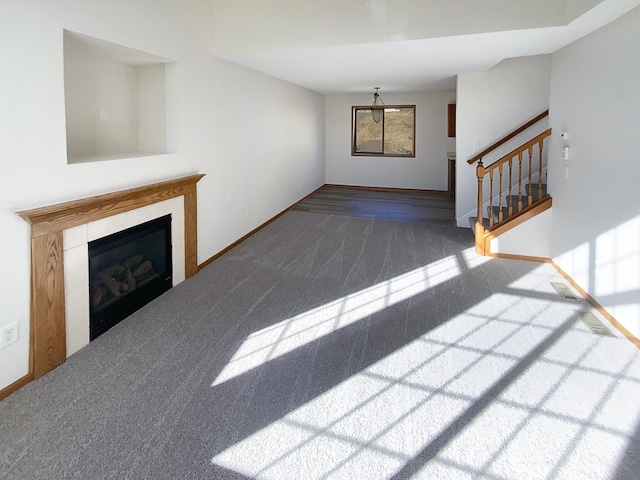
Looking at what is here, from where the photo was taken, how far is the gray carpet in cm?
179

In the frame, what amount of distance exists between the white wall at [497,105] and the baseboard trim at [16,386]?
5.62 meters

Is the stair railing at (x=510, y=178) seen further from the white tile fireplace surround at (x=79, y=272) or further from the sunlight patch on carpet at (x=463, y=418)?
the white tile fireplace surround at (x=79, y=272)

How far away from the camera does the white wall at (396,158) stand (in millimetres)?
9133

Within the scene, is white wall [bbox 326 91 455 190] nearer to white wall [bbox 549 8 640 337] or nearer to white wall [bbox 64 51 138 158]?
white wall [bbox 549 8 640 337]

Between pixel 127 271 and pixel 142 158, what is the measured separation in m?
0.94

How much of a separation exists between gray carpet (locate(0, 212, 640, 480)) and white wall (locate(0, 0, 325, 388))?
646 mm

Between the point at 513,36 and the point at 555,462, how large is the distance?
11.5ft

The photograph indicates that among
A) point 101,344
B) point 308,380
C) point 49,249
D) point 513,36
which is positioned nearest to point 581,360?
point 308,380

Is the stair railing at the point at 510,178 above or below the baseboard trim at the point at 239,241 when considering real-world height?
above

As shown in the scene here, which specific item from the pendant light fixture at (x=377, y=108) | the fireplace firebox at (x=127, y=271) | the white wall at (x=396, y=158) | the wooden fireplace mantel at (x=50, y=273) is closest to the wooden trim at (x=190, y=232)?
the fireplace firebox at (x=127, y=271)

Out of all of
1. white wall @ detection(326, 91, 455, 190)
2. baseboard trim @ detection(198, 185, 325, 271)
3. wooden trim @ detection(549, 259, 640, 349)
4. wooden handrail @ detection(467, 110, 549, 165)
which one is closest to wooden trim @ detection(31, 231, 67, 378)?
baseboard trim @ detection(198, 185, 325, 271)

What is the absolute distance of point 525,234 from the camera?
4.66 meters

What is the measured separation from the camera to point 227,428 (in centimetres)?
200

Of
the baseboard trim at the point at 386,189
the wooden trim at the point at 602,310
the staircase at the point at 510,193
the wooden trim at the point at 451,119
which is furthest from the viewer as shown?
the baseboard trim at the point at 386,189
